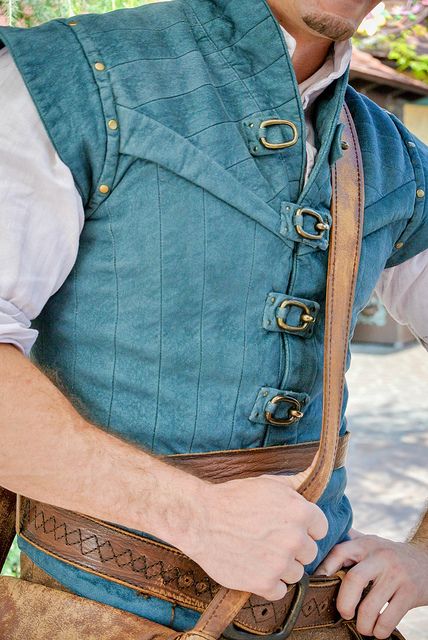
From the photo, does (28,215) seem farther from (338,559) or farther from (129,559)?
(338,559)

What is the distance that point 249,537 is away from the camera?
1.28m

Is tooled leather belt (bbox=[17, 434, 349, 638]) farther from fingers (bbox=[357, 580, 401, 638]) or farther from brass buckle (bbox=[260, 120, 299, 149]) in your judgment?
brass buckle (bbox=[260, 120, 299, 149])

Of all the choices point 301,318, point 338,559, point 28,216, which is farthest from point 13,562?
point 28,216

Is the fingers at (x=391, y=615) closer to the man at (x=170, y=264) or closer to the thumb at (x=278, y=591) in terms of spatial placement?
the man at (x=170, y=264)

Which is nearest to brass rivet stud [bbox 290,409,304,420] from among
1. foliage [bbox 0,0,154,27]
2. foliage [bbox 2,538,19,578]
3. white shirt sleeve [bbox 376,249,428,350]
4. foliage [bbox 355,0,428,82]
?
white shirt sleeve [bbox 376,249,428,350]

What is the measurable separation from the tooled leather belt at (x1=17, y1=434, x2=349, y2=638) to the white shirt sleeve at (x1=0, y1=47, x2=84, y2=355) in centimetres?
30

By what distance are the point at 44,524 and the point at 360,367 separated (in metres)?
10.1

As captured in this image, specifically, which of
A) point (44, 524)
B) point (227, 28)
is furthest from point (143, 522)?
point (227, 28)

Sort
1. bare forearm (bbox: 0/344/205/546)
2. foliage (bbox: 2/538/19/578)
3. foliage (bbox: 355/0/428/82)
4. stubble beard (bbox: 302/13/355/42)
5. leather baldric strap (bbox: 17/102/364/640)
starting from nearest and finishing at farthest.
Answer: bare forearm (bbox: 0/344/205/546)
leather baldric strap (bbox: 17/102/364/640)
stubble beard (bbox: 302/13/355/42)
foliage (bbox: 2/538/19/578)
foliage (bbox: 355/0/428/82)

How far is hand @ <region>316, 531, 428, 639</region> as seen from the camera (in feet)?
5.40

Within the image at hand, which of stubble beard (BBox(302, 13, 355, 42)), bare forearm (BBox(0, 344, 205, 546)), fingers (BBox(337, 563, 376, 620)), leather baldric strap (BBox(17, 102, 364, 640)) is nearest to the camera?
bare forearm (BBox(0, 344, 205, 546))

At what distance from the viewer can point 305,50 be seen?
1581 millimetres

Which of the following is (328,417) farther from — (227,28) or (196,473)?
(227,28)

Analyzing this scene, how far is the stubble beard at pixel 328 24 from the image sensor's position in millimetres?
1496
